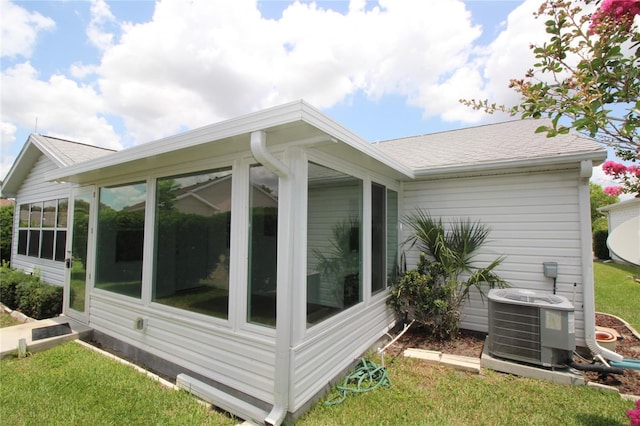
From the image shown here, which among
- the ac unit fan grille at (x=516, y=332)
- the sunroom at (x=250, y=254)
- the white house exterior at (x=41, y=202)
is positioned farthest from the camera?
the white house exterior at (x=41, y=202)

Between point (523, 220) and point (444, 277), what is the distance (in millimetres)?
1469

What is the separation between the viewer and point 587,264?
13.6 feet

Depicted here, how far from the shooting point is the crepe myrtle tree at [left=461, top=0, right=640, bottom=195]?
5.33 feet

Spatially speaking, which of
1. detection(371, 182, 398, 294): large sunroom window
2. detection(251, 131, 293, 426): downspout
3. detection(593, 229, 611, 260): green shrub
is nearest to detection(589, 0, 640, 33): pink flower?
detection(251, 131, 293, 426): downspout

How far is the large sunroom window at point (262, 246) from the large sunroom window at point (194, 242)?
0.35 m

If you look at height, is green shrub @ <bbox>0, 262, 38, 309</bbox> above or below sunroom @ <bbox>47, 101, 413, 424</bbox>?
below

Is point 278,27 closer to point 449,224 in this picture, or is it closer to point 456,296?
point 449,224

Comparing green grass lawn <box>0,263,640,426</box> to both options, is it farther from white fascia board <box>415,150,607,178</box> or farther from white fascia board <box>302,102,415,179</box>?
white fascia board <box>415,150,607,178</box>

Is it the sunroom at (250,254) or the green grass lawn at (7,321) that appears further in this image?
the green grass lawn at (7,321)

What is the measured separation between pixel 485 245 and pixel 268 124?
415 centimetres

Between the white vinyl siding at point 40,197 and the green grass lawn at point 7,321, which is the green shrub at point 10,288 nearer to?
the white vinyl siding at point 40,197

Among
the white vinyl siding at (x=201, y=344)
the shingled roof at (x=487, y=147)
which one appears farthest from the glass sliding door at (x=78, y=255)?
the shingled roof at (x=487, y=147)

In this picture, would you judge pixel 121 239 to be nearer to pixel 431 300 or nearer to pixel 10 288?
pixel 431 300

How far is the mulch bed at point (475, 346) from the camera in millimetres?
3441
